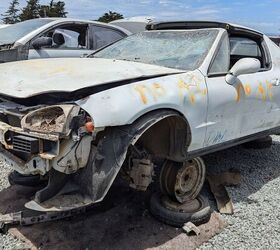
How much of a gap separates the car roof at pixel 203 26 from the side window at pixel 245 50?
0.32 ft

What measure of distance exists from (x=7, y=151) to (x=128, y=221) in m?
1.26

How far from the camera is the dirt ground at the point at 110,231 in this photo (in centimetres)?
325

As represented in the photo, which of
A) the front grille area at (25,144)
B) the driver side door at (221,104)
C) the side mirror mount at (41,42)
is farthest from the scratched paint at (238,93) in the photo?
the side mirror mount at (41,42)

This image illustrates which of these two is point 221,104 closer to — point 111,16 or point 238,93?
point 238,93

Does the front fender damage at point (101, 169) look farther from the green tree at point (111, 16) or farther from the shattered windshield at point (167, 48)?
the green tree at point (111, 16)

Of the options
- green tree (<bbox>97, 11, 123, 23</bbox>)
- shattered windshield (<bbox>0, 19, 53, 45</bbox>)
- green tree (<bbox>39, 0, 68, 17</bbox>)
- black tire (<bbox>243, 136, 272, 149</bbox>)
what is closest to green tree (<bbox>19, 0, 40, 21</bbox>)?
green tree (<bbox>39, 0, 68, 17</bbox>)

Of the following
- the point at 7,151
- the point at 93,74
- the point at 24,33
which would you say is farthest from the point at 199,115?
the point at 24,33

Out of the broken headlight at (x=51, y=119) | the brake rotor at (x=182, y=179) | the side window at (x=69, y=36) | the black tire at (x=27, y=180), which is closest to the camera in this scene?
the broken headlight at (x=51, y=119)

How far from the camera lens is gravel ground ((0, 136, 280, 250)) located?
3.42 meters

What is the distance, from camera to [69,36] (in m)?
7.45

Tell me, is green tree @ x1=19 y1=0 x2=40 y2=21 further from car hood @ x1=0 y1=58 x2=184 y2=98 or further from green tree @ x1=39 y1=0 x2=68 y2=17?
car hood @ x1=0 y1=58 x2=184 y2=98

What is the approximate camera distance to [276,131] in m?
5.00

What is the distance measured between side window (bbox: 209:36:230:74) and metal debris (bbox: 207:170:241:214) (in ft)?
4.12

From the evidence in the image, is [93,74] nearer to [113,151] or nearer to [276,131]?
[113,151]
